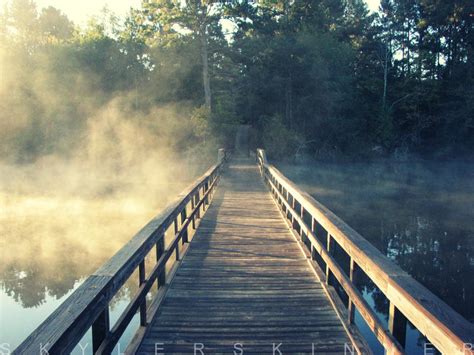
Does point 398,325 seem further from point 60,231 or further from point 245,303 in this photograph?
point 60,231

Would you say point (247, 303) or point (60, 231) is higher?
point (247, 303)

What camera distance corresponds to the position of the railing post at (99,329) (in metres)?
2.78

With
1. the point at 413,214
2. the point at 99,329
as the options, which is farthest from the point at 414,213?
the point at 99,329

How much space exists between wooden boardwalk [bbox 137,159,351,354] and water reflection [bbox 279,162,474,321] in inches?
159

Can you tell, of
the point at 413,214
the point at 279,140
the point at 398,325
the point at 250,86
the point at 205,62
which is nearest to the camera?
the point at 398,325

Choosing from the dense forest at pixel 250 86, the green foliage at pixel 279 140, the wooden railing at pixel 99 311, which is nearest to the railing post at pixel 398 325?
the wooden railing at pixel 99 311

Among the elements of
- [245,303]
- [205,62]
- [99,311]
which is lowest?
[245,303]

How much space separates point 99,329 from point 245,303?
218 centimetres

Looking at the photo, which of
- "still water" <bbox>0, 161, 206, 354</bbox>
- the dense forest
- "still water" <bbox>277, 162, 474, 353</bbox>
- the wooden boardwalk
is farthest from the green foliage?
the wooden boardwalk

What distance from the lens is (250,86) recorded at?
33375 millimetres

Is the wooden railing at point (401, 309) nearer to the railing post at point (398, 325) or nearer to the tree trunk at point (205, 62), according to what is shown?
the railing post at point (398, 325)

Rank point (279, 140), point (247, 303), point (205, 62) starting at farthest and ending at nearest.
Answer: point (279, 140), point (205, 62), point (247, 303)

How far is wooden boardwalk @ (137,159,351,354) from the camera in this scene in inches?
146

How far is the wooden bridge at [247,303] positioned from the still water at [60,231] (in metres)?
2.87
